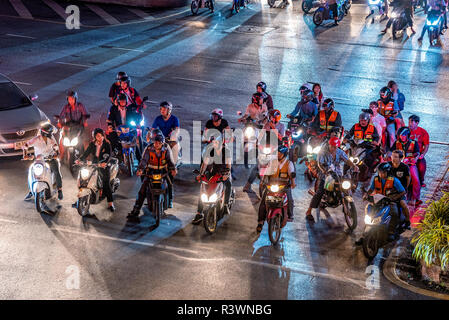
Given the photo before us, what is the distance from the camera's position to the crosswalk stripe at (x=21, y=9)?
29766 millimetres

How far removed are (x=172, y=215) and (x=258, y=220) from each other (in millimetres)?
1782

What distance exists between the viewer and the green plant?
28.6 feet

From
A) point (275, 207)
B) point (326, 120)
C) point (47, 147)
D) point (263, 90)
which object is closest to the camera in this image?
point (275, 207)

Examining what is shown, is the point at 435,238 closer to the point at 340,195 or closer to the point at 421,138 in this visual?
the point at 340,195

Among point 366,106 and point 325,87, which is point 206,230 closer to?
point 366,106

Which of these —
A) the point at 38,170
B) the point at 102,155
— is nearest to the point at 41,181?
the point at 38,170

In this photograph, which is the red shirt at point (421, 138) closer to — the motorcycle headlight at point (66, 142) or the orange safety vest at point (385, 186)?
the orange safety vest at point (385, 186)

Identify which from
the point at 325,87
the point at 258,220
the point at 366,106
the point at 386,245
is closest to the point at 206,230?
the point at 258,220

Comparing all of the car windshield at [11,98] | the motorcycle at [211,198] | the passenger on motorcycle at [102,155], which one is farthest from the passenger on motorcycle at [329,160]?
the car windshield at [11,98]

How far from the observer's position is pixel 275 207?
995cm

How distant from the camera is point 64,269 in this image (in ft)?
29.4

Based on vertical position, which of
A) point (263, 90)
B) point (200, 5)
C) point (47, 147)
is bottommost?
point (47, 147)

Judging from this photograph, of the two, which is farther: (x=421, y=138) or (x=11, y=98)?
(x=11, y=98)

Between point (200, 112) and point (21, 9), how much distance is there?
18.8m
